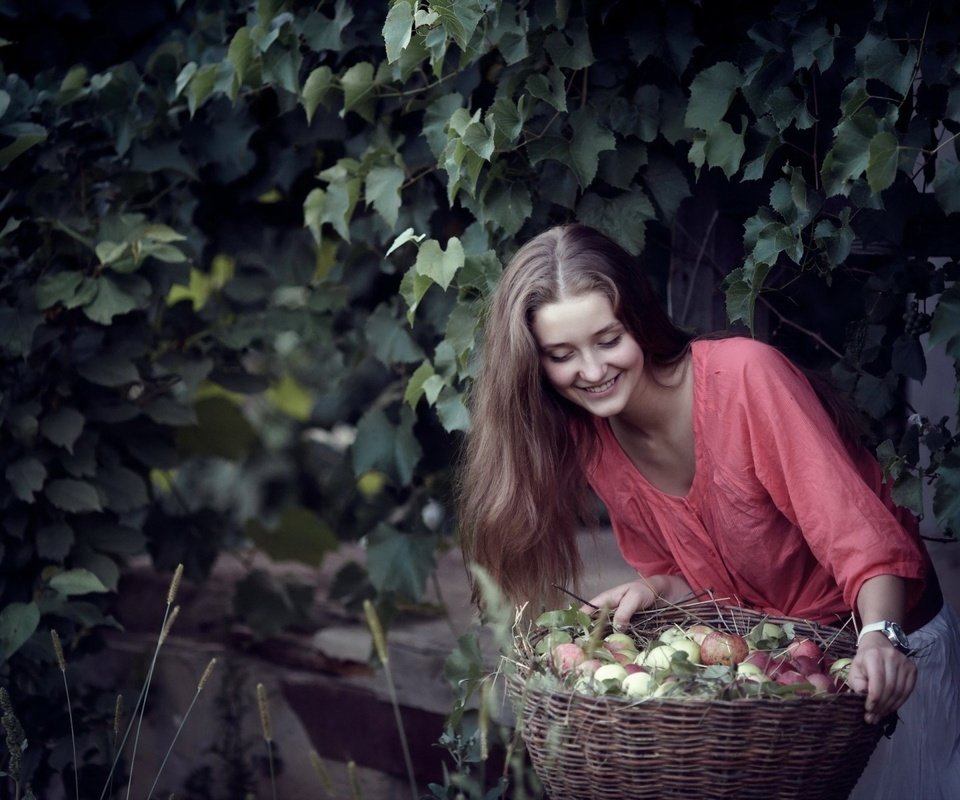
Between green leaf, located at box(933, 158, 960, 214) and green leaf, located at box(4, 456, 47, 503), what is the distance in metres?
2.13

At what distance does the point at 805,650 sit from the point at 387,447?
139 cm

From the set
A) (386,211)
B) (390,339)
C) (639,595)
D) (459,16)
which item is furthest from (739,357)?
(390,339)

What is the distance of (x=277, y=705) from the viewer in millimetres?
3744

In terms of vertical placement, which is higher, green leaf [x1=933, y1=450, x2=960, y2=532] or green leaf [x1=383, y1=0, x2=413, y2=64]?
green leaf [x1=383, y1=0, x2=413, y2=64]

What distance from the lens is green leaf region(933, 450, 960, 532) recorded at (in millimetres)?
2025

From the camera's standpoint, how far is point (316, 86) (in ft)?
9.03

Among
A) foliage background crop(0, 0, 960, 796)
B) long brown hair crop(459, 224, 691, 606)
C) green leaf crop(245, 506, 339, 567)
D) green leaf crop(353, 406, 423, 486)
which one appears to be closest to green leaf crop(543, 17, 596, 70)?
foliage background crop(0, 0, 960, 796)

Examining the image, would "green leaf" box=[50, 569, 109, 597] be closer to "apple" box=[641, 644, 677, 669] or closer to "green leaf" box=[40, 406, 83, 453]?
"green leaf" box=[40, 406, 83, 453]

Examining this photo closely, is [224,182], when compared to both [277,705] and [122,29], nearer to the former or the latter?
[122,29]

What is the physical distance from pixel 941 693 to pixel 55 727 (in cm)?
213

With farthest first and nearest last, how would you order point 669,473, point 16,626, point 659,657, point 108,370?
point 108,370, point 16,626, point 669,473, point 659,657

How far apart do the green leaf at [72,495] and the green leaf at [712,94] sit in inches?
67.8

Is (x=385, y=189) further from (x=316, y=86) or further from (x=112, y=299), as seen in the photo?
(x=112, y=299)

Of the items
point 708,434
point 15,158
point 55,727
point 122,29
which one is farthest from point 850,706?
point 122,29
